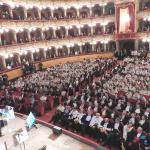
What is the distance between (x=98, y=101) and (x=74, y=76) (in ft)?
18.5

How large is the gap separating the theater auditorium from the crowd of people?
0.11 ft

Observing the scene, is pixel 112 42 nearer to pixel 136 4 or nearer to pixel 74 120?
pixel 136 4

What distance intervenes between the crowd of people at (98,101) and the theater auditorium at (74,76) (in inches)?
1.3

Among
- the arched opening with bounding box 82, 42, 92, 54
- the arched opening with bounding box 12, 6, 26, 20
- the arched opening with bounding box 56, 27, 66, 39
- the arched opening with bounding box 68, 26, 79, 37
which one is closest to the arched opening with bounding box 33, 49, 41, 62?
the arched opening with bounding box 12, 6, 26, 20

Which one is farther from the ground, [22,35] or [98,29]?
[98,29]

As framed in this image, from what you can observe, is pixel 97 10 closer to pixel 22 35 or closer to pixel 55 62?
pixel 55 62

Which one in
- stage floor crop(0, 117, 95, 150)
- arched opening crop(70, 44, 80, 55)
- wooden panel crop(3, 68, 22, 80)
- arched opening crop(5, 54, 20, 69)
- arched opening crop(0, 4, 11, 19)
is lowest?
stage floor crop(0, 117, 95, 150)

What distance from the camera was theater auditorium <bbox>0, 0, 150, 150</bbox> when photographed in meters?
9.28

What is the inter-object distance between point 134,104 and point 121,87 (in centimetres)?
216

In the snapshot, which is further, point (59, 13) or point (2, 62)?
point (59, 13)

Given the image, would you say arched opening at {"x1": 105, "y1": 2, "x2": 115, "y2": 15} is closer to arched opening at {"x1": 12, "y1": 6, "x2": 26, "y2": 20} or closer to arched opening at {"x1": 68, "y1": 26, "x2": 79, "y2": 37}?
arched opening at {"x1": 68, "y1": 26, "x2": 79, "y2": 37}

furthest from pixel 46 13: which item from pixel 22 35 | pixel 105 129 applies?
pixel 105 129

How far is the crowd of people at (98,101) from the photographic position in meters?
9.45

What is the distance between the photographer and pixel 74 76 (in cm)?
1797
